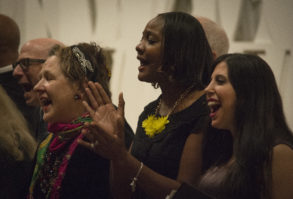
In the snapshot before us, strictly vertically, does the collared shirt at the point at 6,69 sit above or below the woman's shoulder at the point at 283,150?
below

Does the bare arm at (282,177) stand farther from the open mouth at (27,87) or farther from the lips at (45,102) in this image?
the open mouth at (27,87)

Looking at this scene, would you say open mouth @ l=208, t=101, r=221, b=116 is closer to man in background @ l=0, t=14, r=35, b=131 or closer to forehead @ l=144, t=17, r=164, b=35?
forehead @ l=144, t=17, r=164, b=35

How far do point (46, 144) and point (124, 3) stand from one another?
2250 millimetres

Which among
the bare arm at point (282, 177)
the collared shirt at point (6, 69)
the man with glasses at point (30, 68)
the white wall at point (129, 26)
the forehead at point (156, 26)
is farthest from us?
the white wall at point (129, 26)

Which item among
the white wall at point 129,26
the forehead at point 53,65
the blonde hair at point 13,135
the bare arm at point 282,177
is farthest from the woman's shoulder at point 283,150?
the white wall at point 129,26

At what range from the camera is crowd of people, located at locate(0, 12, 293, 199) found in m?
1.55

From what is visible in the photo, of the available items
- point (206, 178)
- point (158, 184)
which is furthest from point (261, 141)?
point (158, 184)

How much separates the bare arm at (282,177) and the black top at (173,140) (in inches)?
13.9

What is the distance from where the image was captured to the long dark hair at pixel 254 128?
4.95 feet

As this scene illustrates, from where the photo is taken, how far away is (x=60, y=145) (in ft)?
6.82

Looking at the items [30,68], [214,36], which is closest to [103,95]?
Result: [214,36]

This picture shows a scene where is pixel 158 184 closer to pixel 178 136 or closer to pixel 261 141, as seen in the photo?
pixel 178 136

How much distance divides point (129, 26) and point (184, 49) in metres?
2.36

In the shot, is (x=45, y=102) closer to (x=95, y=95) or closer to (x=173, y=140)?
(x=95, y=95)
